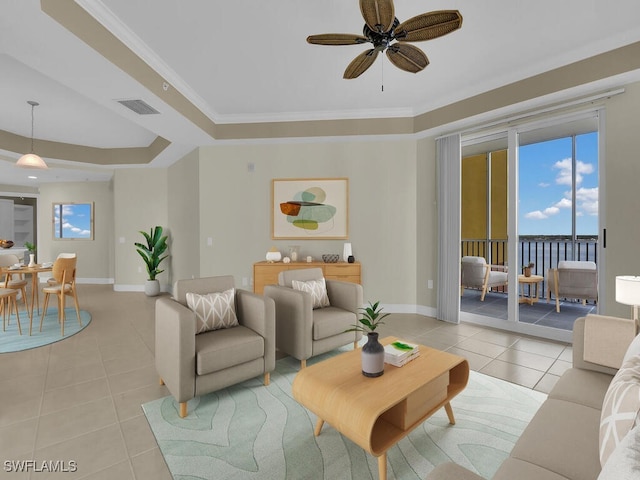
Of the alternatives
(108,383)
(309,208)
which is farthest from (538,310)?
(108,383)

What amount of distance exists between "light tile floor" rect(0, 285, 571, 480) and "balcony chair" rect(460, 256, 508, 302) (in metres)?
1.43

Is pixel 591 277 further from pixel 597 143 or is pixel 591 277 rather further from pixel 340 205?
pixel 340 205

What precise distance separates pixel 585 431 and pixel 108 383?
3.25 m

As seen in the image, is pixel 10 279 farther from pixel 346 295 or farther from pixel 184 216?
pixel 346 295

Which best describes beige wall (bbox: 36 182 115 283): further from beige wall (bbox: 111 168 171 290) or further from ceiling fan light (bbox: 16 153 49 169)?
ceiling fan light (bbox: 16 153 49 169)

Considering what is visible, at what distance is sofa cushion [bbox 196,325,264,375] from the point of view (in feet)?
7.32

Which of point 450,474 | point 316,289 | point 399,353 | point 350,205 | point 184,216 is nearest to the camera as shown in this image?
point 450,474

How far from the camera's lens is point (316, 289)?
3406mm

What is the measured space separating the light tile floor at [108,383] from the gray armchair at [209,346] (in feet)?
1.21

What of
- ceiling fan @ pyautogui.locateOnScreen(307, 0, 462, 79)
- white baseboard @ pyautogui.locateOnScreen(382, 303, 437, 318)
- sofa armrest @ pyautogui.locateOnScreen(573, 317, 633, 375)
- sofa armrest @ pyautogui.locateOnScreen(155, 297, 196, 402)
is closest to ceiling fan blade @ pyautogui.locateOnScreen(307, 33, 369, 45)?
ceiling fan @ pyautogui.locateOnScreen(307, 0, 462, 79)

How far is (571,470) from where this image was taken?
1.11 metres

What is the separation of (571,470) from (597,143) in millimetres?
3687

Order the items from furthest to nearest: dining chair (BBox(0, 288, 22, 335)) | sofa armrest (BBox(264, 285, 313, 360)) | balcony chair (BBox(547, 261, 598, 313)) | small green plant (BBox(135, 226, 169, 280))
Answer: small green plant (BBox(135, 226, 169, 280)) → balcony chair (BBox(547, 261, 598, 313)) → dining chair (BBox(0, 288, 22, 335)) → sofa armrest (BBox(264, 285, 313, 360))

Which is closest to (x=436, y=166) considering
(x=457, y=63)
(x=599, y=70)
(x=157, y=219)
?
(x=457, y=63)
